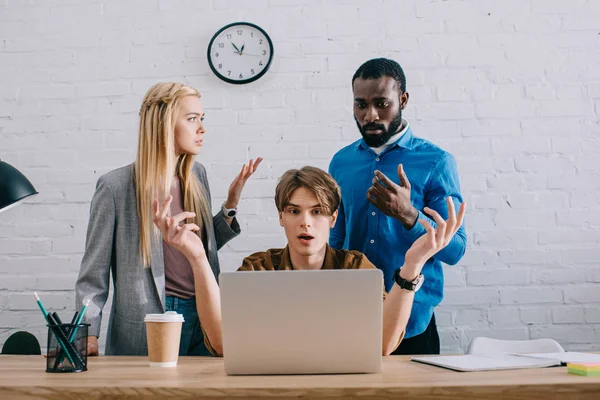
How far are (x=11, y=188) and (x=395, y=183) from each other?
3.71 ft

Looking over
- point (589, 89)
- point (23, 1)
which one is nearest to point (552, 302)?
point (589, 89)

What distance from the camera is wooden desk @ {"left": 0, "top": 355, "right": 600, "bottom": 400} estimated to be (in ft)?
2.79

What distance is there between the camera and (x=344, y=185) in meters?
2.08

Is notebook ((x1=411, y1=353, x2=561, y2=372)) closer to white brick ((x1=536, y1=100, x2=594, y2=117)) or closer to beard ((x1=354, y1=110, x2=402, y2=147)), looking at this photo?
beard ((x1=354, y1=110, x2=402, y2=147))

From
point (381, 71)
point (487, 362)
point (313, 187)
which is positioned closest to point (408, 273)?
point (487, 362)

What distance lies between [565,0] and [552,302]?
50.2 inches

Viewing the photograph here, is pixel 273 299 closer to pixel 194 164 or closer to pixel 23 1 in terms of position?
pixel 194 164

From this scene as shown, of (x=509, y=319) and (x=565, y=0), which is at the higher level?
(x=565, y=0)

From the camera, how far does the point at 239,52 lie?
260 cm

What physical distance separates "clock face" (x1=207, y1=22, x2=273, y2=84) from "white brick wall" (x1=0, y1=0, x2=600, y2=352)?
5cm

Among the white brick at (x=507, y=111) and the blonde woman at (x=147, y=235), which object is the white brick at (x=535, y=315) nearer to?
the white brick at (x=507, y=111)

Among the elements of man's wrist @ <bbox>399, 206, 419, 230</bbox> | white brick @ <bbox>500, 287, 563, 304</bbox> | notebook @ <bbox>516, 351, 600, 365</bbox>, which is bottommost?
A: notebook @ <bbox>516, 351, 600, 365</bbox>

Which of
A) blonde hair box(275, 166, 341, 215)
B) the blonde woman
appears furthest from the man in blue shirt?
the blonde woman

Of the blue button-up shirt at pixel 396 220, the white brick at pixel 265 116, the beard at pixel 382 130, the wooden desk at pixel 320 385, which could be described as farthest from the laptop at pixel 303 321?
the white brick at pixel 265 116
